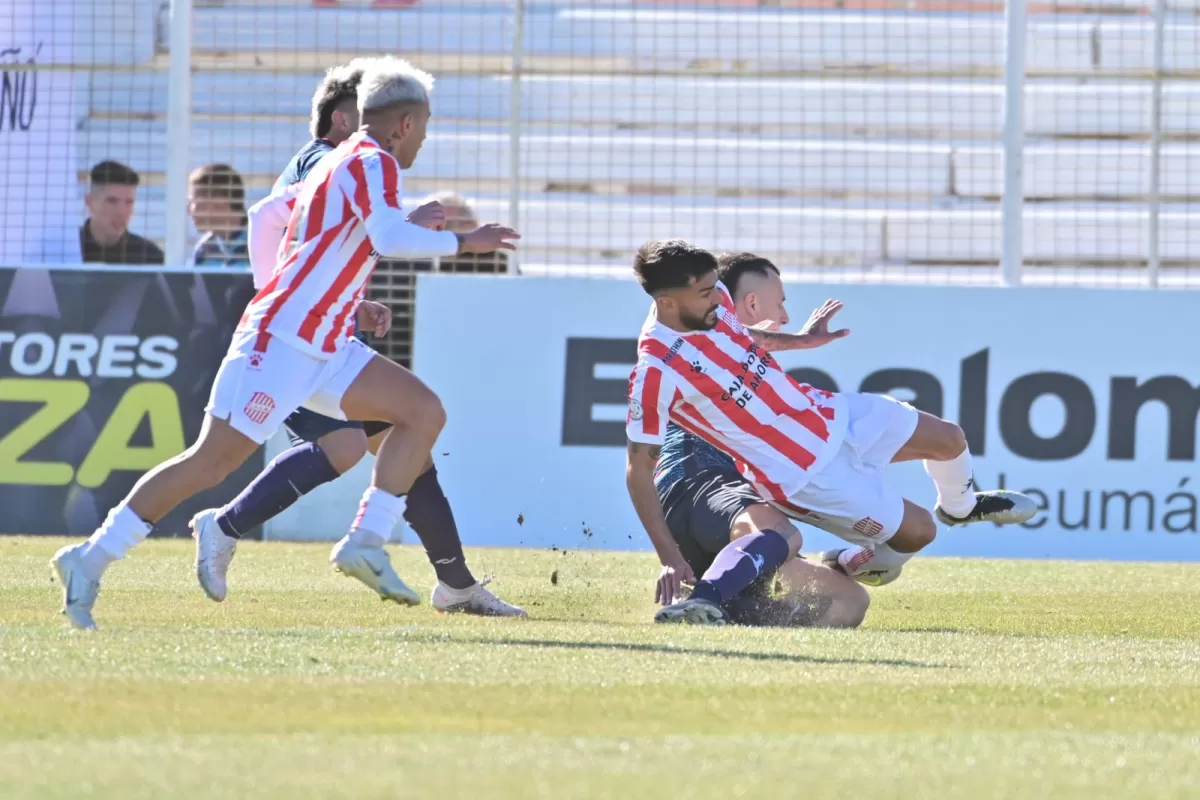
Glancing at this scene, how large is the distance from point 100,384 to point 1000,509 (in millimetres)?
5560

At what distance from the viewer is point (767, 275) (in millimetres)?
7312

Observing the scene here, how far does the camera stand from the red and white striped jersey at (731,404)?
6.45 m

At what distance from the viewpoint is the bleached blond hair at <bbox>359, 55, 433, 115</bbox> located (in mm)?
5805

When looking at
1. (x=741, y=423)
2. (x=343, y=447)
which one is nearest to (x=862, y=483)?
(x=741, y=423)

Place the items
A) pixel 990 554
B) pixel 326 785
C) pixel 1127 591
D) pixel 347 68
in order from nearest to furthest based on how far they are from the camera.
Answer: pixel 326 785 < pixel 347 68 < pixel 1127 591 < pixel 990 554

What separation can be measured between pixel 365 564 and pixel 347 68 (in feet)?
6.16

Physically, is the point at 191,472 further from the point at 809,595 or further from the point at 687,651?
the point at 809,595

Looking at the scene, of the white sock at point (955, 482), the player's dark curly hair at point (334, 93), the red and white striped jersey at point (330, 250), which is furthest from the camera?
the white sock at point (955, 482)

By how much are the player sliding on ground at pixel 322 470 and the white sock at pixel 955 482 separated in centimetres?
165

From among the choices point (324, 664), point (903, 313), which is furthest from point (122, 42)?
point (324, 664)

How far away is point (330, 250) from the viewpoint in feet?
18.7

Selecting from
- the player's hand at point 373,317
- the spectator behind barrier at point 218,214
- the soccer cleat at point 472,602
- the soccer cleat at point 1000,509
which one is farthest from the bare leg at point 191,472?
the spectator behind barrier at point 218,214

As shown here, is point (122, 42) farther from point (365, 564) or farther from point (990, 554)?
point (365, 564)

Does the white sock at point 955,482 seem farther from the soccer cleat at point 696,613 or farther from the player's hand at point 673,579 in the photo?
the soccer cleat at point 696,613
